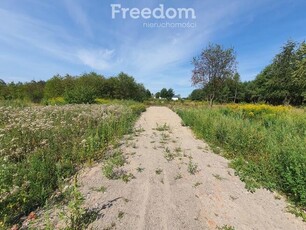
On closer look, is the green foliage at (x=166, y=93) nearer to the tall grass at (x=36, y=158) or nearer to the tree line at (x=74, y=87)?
the tree line at (x=74, y=87)

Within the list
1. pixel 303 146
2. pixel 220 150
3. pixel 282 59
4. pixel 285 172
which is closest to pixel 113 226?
pixel 285 172

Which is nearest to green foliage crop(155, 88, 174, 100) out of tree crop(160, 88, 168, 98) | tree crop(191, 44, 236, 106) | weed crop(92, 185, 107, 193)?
tree crop(160, 88, 168, 98)

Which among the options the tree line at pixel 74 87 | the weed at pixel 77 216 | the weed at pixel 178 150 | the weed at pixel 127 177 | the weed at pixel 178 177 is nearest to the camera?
the weed at pixel 77 216

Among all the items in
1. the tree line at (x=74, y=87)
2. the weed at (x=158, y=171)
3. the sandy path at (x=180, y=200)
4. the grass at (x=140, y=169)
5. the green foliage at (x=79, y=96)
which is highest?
the tree line at (x=74, y=87)

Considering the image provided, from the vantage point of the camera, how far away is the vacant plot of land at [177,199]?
9.10 ft

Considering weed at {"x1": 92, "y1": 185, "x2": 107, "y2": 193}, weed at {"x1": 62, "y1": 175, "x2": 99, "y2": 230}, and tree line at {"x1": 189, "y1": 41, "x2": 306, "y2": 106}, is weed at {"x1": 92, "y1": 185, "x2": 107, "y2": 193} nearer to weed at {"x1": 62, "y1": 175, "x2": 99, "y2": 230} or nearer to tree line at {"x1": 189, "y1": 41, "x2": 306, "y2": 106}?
weed at {"x1": 62, "y1": 175, "x2": 99, "y2": 230}

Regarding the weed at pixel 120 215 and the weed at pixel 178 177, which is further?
the weed at pixel 178 177

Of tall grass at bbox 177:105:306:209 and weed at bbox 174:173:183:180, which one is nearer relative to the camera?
tall grass at bbox 177:105:306:209

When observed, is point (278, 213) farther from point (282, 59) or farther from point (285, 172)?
point (282, 59)

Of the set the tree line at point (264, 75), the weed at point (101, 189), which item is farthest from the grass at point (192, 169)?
the tree line at point (264, 75)

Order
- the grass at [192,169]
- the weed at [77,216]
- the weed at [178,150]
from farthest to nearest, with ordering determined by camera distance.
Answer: the weed at [178,150], the grass at [192,169], the weed at [77,216]

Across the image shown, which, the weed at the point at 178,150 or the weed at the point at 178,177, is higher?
the weed at the point at 178,150

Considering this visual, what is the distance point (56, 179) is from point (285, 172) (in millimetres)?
4181

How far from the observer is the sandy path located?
2768 mm
